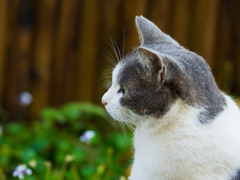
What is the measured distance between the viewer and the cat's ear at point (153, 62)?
171 cm

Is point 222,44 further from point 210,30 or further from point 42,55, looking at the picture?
point 42,55

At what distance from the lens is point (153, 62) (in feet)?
5.79

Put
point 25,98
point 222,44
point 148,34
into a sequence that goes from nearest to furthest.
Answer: point 148,34 → point 25,98 → point 222,44

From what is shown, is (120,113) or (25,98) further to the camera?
(25,98)

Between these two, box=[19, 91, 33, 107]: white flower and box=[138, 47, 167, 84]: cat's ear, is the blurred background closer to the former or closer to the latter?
box=[19, 91, 33, 107]: white flower

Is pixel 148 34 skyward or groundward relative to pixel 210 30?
skyward

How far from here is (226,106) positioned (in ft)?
6.36

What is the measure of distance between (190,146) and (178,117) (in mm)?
153

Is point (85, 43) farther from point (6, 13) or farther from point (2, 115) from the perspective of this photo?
point (2, 115)

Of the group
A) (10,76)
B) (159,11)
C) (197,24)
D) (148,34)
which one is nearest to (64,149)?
(10,76)

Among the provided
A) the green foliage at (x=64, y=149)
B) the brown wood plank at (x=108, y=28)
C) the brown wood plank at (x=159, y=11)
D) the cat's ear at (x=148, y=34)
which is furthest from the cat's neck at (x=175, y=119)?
the brown wood plank at (x=159, y=11)

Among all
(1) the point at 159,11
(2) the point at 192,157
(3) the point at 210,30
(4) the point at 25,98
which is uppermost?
(1) the point at 159,11

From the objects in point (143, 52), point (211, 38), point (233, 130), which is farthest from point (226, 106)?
point (211, 38)

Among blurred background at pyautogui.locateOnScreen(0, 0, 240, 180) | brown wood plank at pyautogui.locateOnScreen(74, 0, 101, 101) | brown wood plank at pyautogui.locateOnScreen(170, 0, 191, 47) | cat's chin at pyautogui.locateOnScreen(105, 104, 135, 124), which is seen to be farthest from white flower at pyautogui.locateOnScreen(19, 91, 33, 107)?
cat's chin at pyautogui.locateOnScreen(105, 104, 135, 124)
